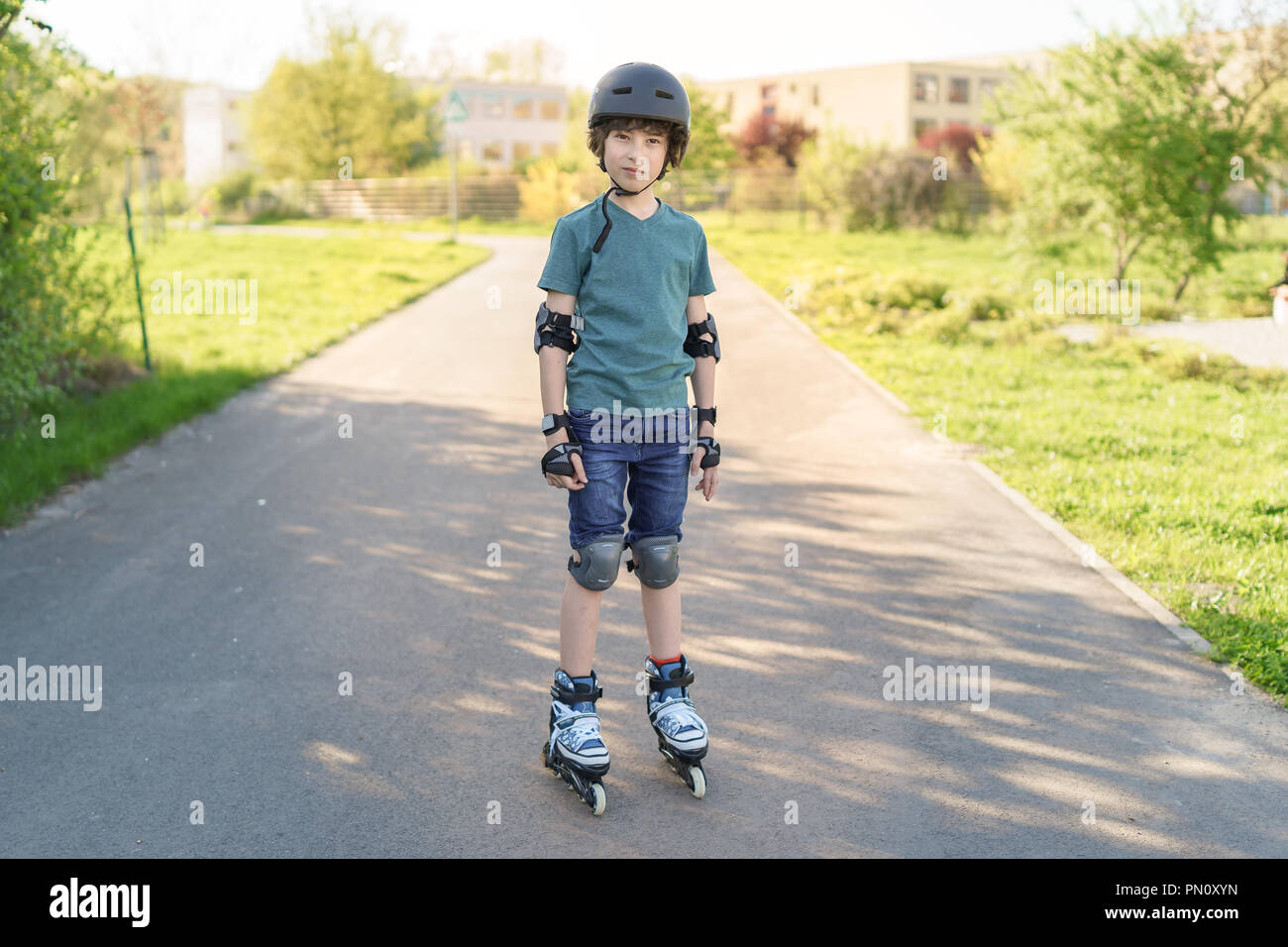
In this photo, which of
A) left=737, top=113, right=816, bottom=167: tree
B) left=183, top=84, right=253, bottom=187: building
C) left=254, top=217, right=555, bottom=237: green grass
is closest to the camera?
left=254, top=217, right=555, bottom=237: green grass

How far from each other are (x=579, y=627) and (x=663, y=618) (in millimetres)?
286

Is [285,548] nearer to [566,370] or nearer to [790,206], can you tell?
[566,370]

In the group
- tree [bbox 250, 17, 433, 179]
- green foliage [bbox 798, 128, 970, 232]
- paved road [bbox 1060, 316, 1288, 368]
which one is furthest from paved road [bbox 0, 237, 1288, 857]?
tree [bbox 250, 17, 433, 179]

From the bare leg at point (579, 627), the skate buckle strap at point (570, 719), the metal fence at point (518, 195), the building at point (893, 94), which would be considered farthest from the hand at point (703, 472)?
the building at point (893, 94)

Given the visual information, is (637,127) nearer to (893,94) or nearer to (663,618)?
(663,618)

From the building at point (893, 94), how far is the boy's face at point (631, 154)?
61867 mm

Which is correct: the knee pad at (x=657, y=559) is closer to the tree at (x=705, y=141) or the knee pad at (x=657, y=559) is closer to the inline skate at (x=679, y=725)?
the inline skate at (x=679, y=725)

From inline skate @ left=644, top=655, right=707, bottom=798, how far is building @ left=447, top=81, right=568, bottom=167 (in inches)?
2874

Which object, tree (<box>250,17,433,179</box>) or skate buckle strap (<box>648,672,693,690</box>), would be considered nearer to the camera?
skate buckle strap (<box>648,672,693,690</box>)

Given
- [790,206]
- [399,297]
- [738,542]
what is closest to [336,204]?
[790,206]

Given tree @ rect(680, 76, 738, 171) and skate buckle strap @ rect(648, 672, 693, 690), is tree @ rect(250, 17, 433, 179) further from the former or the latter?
skate buckle strap @ rect(648, 672, 693, 690)

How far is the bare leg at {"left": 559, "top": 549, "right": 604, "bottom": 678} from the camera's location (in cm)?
369

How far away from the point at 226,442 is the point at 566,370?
5393mm

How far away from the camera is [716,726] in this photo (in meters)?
4.06
